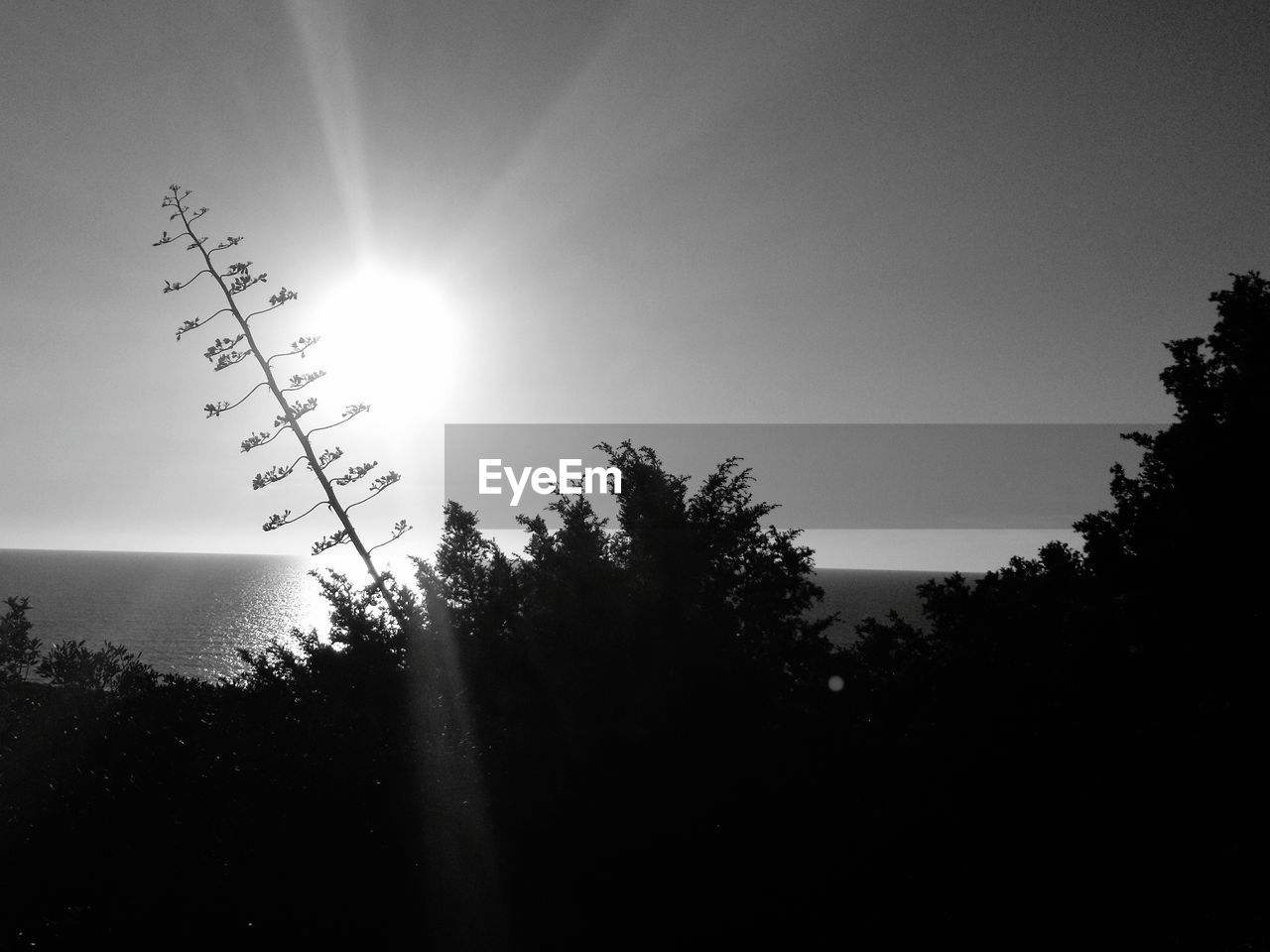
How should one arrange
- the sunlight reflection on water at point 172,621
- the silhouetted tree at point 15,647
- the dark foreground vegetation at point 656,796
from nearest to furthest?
the dark foreground vegetation at point 656,796, the silhouetted tree at point 15,647, the sunlight reflection on water at point 172,621

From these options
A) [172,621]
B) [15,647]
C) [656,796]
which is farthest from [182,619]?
[656,796]

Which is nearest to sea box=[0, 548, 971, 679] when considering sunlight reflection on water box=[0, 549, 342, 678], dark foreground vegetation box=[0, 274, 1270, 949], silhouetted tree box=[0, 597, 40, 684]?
sunlight reflection on water box=[0, 549, 342, 678]

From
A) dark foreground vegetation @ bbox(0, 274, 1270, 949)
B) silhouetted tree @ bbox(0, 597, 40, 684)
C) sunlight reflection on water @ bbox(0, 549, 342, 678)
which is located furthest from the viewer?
sunlight reflection on water @ bbox(0, 549, 342, 678)

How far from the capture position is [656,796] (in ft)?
32.3

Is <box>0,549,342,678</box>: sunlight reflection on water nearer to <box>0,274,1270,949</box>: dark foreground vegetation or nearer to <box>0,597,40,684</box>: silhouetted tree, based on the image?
<box>0,597,40,684</box>: silhouetted tree

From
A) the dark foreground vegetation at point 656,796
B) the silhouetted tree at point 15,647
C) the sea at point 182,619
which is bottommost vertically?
the dark foreground vegetation at point 656,796

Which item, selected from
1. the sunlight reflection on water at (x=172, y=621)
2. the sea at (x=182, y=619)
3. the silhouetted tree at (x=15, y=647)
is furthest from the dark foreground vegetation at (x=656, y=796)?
the sunlight reflection on water at (x=172, y=621)

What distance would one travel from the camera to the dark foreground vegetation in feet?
24.4

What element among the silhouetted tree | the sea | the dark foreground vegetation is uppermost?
the sea

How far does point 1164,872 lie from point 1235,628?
10.2m

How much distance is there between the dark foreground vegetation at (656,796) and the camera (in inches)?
293

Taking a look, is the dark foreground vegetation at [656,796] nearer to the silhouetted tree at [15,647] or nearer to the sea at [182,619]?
the silhouetted tree at [15,647]

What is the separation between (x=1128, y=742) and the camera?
816 cm

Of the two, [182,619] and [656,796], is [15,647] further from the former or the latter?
[182,619]
